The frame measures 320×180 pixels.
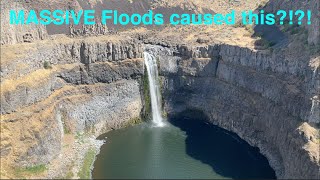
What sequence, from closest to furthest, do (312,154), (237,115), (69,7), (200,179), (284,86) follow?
(312,154) → (200,179) → (284,86) → (237,115) → (69,7)

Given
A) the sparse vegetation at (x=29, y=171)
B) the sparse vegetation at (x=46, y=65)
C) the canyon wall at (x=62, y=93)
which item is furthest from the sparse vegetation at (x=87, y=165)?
the sparse vegetation at (x=46, y=65)

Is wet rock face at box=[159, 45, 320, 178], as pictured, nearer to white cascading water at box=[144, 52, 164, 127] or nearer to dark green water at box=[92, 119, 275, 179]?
white cascading water at box=[144, 52, 164, 127]

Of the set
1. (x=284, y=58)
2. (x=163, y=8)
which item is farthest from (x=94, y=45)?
(x=163, y=8)

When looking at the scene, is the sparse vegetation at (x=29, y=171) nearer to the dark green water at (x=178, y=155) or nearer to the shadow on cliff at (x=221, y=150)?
the dark green water at (x=178, y=155)

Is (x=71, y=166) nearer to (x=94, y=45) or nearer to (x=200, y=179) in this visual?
(x=200, y=179)

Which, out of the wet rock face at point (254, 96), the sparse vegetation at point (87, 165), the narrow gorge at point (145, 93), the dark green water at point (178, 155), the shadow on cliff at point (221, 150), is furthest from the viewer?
the shadow on cliff at point (221, 150)

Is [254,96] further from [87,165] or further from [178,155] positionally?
[87,165]
